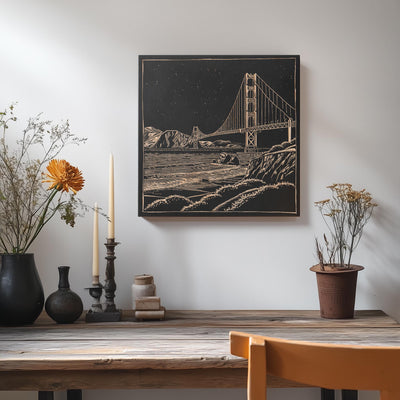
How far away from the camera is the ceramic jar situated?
6.03ft

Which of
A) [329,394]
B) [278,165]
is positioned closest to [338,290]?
[329,394]

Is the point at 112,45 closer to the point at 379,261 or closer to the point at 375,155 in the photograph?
the point at 375,155

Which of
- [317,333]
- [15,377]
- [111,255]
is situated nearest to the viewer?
[15,377]

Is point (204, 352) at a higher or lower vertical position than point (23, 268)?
lower

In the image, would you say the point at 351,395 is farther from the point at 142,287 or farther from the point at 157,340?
the point at 142,287

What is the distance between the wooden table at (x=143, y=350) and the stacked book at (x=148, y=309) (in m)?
0.04

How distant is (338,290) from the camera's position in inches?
69.7

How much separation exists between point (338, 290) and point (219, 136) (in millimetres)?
768

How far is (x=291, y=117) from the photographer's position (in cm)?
200

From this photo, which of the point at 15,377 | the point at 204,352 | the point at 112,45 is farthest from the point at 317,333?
the point at 112,45

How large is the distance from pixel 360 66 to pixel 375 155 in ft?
1.24

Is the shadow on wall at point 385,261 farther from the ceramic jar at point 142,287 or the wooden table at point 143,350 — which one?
the ceramic jar at point 142,287

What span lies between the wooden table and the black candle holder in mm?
51

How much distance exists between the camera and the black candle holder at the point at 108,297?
1772 mm
